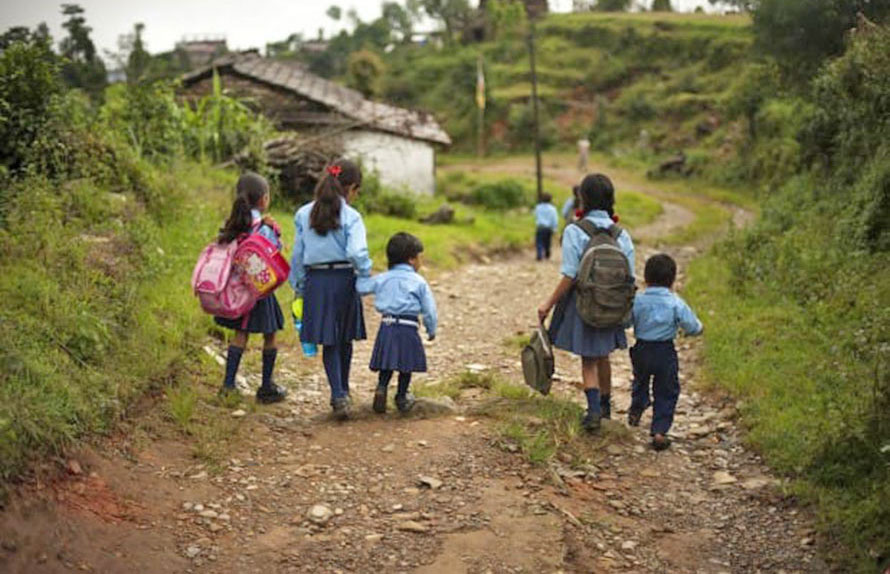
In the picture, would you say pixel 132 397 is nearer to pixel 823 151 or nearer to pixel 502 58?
pixel 823 151

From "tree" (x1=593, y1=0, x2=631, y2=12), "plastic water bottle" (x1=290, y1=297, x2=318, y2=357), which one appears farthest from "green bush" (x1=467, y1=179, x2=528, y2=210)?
"tree" (x1=593, y1=0, x2=631, y2=12)

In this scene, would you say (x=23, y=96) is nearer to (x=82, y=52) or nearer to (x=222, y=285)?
(x=222, y=285)

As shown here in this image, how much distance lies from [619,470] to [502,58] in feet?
167

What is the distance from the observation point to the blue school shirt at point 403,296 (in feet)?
19.1

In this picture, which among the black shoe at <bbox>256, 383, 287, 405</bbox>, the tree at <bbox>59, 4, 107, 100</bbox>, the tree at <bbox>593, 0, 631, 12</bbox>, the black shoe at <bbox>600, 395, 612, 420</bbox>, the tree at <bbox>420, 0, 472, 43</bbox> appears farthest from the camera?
the tree at <bbox>420, 0, 472, 43</bbox>

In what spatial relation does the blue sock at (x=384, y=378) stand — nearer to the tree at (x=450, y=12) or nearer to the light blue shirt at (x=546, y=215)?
the light blue shirt at (x=546, y=215)

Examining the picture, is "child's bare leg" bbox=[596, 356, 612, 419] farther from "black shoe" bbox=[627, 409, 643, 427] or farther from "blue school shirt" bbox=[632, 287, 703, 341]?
"blue school shirt" bbox=[632, 287, 703, 341]

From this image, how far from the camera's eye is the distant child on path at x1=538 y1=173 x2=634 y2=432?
224 inches

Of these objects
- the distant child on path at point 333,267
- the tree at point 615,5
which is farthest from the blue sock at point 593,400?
the tree at point 615,5

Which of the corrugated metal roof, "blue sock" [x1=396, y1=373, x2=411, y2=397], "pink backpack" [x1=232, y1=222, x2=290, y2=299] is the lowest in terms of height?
"blue sock" [x1=396, y1=373, x2=411, y2=397]

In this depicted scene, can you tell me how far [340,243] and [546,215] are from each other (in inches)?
373

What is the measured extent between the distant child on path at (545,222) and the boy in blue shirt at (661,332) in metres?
8.86

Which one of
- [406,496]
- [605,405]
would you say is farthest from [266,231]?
[605,405]

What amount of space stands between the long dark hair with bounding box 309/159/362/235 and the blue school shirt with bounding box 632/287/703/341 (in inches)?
83.2
